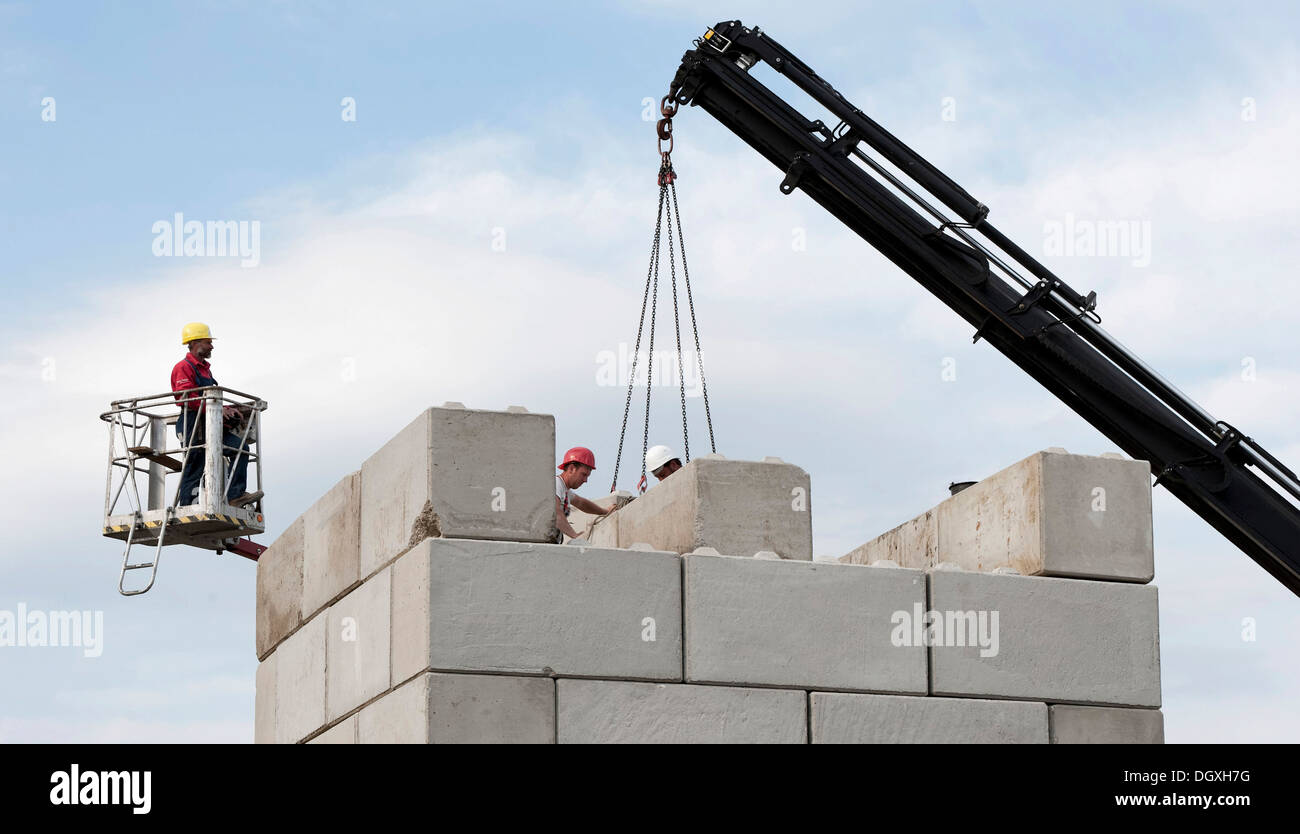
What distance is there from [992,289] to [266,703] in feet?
24.6

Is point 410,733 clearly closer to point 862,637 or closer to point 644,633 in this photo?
point 644,633

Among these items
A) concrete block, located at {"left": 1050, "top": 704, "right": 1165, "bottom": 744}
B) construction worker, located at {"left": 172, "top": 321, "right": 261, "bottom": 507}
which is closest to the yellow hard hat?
construction worker, located at {"left": 172, "top": 321, "right": 261, "bottom": 507}

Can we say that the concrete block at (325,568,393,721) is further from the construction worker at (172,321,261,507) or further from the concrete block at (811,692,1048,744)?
the construction worker at (172,321,261,507)

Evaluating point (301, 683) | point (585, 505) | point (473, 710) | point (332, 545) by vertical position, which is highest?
point (585, 505)

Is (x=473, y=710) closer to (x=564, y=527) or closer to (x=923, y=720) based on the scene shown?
(x=564, y=527)

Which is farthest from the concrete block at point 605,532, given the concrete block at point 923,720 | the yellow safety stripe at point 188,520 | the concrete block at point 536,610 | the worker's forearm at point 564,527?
the yellow safety stripe at point 188,520

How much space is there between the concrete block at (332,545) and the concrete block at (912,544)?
3274 mm

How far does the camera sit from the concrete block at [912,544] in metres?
11.4

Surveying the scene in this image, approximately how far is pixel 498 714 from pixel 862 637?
202 centimetres

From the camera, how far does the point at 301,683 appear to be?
10.6 m

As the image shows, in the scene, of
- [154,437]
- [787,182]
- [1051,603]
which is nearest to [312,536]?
[154,437]

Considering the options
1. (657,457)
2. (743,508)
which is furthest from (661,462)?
(743,508)

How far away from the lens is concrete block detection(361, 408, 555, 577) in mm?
9047

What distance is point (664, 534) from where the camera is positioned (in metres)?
10.2
